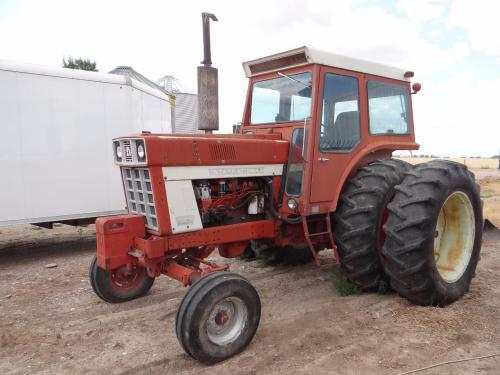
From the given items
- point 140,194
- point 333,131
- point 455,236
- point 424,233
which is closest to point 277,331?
point 424,233

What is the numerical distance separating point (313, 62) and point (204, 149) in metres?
1.39

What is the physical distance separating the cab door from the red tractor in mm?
14

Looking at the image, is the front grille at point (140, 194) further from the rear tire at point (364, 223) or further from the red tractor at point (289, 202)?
the rear tire at point (364, 223)

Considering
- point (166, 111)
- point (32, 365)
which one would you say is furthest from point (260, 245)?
point (166, 111)

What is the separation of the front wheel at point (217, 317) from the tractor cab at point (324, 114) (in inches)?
45.3

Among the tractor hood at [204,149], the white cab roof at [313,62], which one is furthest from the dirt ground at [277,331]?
the white cab roof at [313,62]

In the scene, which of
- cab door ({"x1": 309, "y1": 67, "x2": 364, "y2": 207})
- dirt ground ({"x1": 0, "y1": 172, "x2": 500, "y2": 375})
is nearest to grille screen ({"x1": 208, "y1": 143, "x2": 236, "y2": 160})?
cab door ({"x1": 309, "y1": 67, "x2": 364, "y2": 207})

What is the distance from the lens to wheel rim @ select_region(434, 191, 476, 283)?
457 centimetres

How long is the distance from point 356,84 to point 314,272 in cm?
241

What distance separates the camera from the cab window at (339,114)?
14.0 ft

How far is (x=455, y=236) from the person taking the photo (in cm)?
474

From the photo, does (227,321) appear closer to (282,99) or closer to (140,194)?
(140,194)

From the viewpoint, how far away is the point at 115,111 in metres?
7.16

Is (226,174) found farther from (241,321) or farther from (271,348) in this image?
(271,348)
